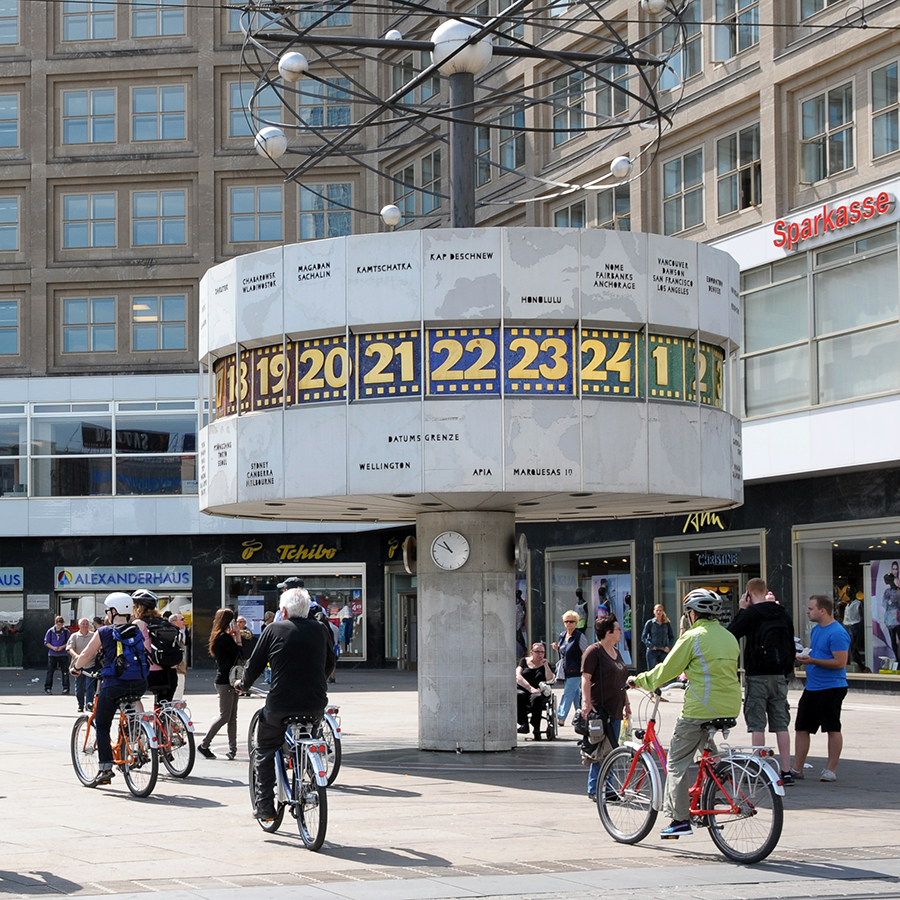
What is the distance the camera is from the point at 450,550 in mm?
17922

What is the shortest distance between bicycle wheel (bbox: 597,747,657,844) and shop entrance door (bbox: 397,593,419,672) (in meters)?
34.7

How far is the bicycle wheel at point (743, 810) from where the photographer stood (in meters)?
9.89

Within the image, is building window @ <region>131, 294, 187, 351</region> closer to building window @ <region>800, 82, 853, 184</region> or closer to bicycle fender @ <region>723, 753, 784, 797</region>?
building window @ <region>800, 82, 853, 184</region>

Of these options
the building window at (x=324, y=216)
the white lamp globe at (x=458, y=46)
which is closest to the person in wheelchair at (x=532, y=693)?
the white lamp globe at (x=458, y=46)

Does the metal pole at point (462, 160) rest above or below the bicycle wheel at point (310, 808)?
above

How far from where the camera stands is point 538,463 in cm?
1617

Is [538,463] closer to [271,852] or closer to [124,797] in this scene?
[124,797]

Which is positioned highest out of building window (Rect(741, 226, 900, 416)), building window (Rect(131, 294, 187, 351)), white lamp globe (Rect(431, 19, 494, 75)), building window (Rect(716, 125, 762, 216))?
building window (Rect(716, 125, 762, 216))

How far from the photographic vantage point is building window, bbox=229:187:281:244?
1890 inches

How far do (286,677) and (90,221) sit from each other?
3996cm

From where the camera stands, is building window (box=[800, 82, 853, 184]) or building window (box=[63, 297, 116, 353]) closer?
building window (box=[800, 82, 853, 184])

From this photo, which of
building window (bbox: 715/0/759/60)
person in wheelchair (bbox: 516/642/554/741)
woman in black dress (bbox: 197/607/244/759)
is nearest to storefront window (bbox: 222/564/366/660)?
Answer: building window (bbox: 715/0/759/60)

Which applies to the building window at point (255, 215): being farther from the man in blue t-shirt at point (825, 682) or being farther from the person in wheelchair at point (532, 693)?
the man in blue t-shirt at point (825, 682)

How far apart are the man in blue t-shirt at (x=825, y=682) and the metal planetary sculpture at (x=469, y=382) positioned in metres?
2.53
